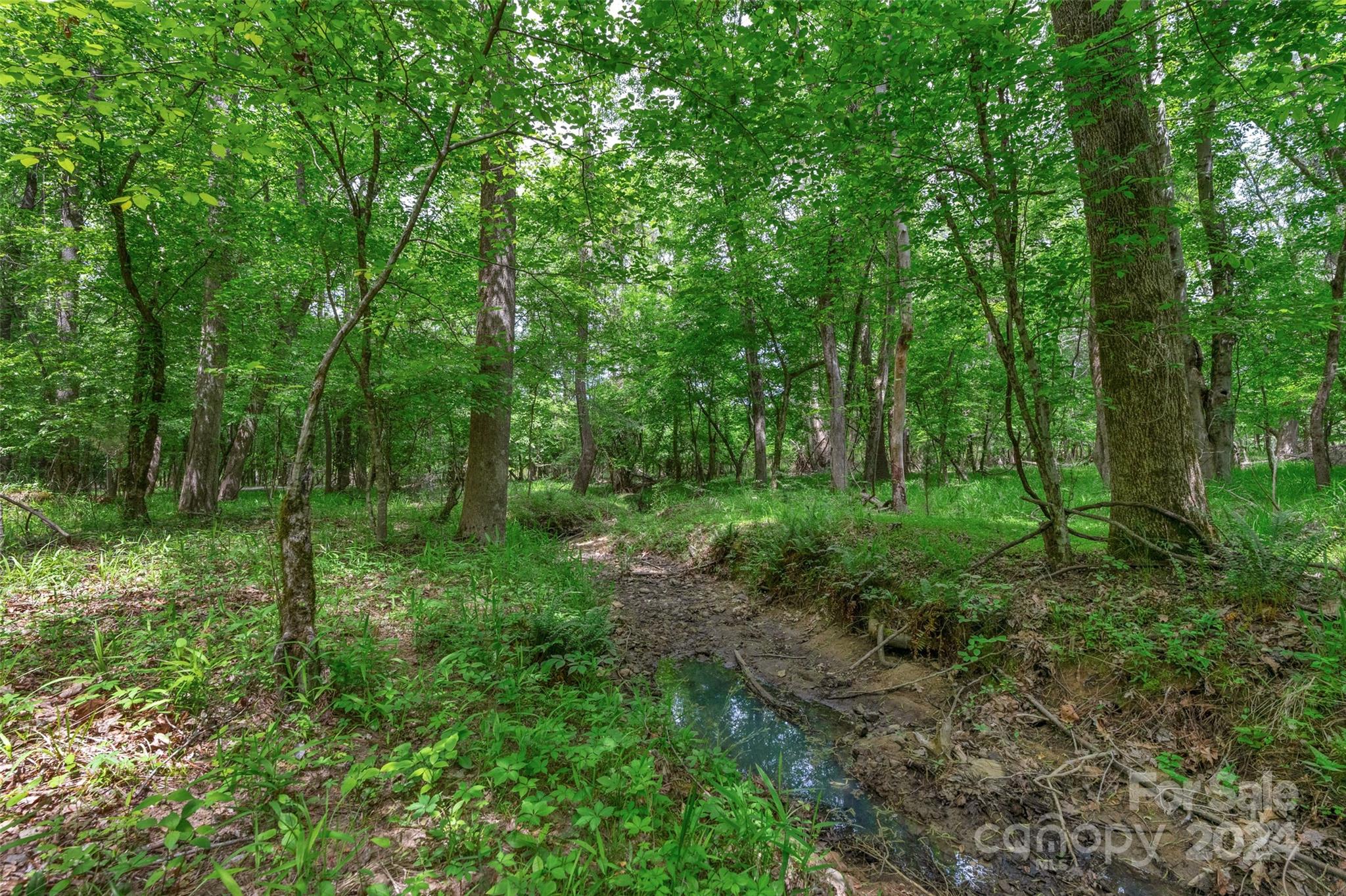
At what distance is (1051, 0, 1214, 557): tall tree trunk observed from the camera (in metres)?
4.38

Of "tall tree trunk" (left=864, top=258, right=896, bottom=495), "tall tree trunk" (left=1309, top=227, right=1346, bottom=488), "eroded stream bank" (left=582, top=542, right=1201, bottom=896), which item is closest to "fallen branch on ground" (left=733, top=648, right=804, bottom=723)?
"eroded stream bank" (left=582, top=542, right=1201, bottom=896)

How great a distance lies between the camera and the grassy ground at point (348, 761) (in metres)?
1.90

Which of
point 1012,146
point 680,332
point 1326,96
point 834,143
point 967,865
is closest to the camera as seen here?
point 967,865

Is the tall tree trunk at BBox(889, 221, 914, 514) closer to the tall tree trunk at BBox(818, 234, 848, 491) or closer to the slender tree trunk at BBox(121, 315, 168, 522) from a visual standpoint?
the tall tree trunk at BBox(818, 234, 848, 491)

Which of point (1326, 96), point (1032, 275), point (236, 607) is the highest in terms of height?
point (1326, 96)

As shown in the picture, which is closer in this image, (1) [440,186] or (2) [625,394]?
(1) [440,186]

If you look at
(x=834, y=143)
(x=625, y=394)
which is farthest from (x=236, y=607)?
(x=625, y=394)

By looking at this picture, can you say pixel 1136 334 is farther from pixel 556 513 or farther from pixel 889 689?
pixel 556 513

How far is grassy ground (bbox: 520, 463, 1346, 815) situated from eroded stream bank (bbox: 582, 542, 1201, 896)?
0.54 m

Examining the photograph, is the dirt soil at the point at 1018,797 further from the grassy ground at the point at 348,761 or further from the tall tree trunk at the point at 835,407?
the tall tree trunk at the point at 835,407

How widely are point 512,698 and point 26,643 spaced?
320cm

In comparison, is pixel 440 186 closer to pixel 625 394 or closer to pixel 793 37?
pixel 793 37

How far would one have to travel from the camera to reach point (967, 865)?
263 centimetres

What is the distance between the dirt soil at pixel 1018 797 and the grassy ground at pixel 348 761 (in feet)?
2.75
